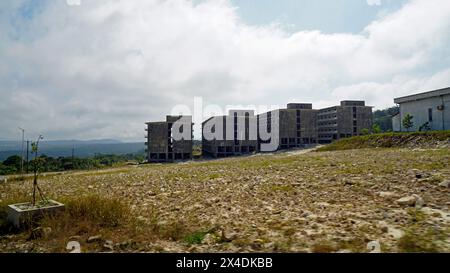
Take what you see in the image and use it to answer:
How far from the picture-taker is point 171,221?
19.3 feet

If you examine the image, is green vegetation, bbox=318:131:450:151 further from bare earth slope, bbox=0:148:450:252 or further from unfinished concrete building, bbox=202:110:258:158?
unfinished concrete building, bbox=202:110:258:158

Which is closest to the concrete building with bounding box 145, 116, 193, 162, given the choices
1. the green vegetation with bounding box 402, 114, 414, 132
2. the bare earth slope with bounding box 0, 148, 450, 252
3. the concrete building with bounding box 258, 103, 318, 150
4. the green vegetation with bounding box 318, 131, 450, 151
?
the concrete building with bounding box 258, 103, 318, 150

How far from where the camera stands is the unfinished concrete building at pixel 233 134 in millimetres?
65938

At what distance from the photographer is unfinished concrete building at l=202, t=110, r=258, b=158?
65.9 metres

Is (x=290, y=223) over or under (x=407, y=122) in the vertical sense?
under

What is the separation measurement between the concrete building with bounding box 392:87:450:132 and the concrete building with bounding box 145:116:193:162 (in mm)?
45454

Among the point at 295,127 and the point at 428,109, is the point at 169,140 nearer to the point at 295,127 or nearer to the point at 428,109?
the point at 295,127

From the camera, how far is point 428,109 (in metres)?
38.4

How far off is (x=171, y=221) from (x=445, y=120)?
143 ft

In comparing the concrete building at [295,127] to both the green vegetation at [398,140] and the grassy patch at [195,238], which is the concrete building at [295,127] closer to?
the green vegetation at [398,140]

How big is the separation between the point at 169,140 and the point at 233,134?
1694 centimetres

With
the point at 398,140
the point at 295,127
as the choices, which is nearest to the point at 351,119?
the point at 295,127

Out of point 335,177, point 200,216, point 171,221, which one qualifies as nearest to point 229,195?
point 200,216

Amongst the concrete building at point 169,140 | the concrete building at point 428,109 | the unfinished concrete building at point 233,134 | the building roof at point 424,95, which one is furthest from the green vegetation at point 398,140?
the concrete building at point 169,140
